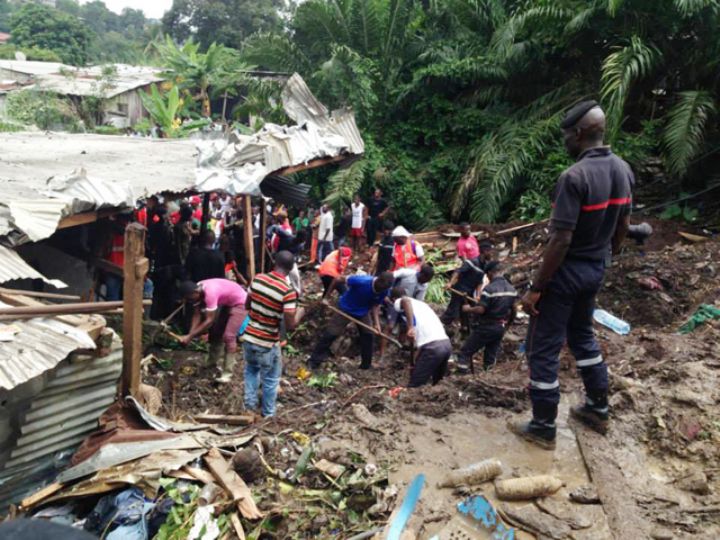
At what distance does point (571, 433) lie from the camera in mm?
3643

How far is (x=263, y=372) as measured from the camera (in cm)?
541

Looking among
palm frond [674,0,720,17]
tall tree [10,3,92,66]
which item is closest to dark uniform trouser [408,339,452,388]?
palm frond [674,0,720,17]

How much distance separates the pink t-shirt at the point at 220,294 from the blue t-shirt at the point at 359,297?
1259mm

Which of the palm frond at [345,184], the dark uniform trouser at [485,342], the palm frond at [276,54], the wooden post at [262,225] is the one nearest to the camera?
the dark uniform trouser at [485,342]

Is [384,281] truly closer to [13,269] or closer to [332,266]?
[332,266]

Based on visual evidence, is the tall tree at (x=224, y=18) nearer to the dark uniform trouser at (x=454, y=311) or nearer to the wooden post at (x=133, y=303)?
the dark uniform trouser at (x=454, y=311)

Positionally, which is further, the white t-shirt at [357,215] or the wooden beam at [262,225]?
the white t-shirt at [357,215]

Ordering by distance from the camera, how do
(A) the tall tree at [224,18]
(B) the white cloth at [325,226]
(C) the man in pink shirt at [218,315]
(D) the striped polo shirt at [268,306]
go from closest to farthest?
(D) the striped polo shirt at [268,306] → (C) the man in pink shirt at [218,315] → (B) the white cloth at [325,226] → (A) the tall tree at [224,18]

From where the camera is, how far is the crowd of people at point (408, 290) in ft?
10.5

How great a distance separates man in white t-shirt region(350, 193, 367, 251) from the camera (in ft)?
41.8

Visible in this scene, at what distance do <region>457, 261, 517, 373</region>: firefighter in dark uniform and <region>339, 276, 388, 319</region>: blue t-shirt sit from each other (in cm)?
A: 111

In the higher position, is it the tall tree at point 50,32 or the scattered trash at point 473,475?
the tall tree at point 50,32

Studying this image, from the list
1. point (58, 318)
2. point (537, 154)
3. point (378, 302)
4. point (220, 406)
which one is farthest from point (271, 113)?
point (58, 318)

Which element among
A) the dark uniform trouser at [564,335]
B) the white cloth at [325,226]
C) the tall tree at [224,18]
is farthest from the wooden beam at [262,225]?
the tall tree at [224,18]
